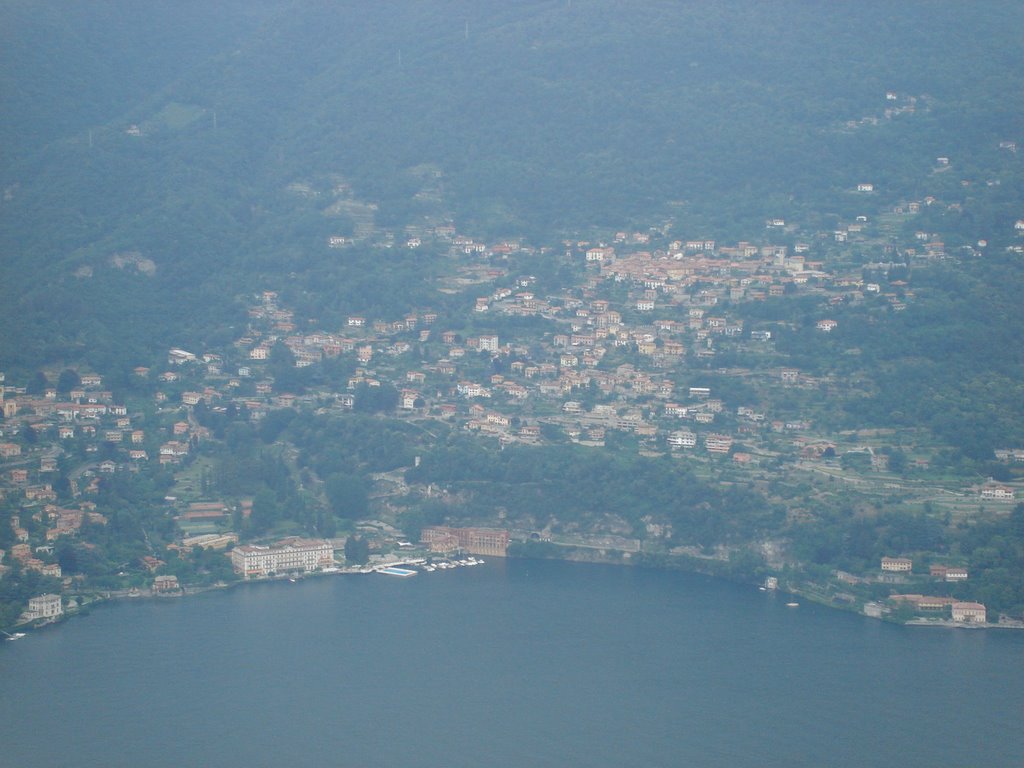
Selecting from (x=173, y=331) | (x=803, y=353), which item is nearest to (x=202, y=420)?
(x=173, y=331)

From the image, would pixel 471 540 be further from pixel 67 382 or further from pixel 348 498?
pixel 67 382

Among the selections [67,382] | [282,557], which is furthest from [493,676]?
[67,382]

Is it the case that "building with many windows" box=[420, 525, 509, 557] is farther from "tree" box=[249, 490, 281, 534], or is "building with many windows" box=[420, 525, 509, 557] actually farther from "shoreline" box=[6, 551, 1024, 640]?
"tree" box=[249, 490, 281, 534]

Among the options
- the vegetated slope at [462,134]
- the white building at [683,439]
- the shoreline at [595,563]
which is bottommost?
the shoreline at [595,563]

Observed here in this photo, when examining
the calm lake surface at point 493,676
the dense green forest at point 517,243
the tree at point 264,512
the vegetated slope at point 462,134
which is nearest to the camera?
the calm lake surface at point 493,676

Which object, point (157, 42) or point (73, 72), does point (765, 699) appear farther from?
point (157, 42)

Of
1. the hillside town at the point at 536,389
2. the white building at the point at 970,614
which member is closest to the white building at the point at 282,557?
the hillside town at the point at 536,389

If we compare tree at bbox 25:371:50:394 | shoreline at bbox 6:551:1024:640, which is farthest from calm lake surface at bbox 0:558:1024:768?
tree at bbox 25:371:50:394

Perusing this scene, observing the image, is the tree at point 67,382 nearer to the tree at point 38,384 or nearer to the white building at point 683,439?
the tree at point 38,384

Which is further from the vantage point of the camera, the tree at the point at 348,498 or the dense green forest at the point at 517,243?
the tree at the point at 348,498
